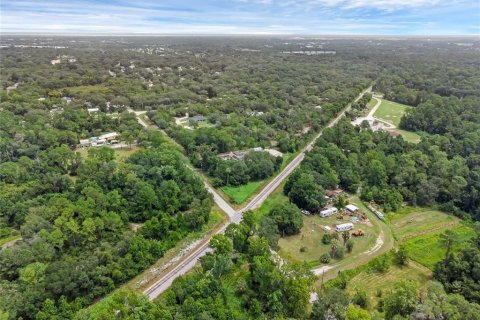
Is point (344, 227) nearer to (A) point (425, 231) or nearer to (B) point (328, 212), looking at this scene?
(B) point (328, 212)

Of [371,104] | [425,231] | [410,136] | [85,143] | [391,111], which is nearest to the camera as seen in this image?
[425,231]

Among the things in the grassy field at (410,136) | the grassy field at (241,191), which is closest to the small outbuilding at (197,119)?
the grassy field at (241,191)

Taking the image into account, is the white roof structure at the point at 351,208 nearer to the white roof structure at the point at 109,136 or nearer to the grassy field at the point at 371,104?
the white roof structure at the point at 109,136

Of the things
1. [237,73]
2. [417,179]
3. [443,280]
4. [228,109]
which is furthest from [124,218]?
[237,73]

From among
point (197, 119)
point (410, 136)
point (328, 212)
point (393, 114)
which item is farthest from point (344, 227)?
point (393, 114)

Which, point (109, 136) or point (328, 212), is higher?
point (109, 136)
